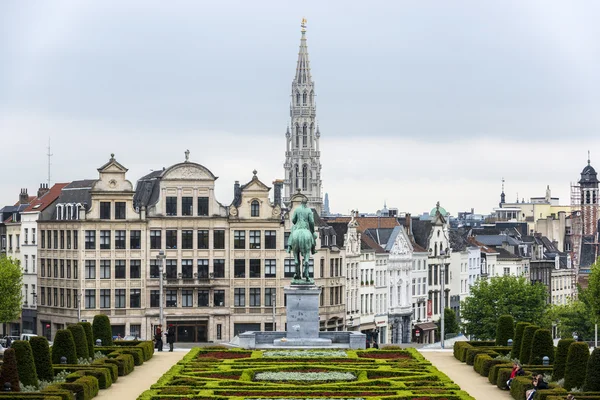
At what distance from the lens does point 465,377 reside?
78.5 metres

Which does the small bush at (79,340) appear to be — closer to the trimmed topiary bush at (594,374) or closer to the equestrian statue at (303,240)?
the equestrian statue at (303,240)

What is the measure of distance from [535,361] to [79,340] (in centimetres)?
2132

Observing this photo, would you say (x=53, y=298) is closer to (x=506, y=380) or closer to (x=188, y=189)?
(x=188, y=189)

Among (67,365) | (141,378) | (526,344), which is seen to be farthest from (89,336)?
(526,344)

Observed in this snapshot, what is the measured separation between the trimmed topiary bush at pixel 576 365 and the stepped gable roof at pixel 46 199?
250 ft

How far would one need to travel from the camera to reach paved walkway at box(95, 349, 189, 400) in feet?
231

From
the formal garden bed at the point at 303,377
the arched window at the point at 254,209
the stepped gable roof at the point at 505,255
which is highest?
the arched window at the point at 254,209

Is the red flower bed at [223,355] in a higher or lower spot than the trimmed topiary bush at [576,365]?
lower

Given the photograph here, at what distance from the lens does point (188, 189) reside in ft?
438

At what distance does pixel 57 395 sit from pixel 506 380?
20.2 metres

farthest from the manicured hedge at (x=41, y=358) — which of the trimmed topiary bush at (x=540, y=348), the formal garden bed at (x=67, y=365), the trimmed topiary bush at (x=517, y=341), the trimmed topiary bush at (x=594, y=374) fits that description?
the trimmed topiary bush at (x=517, y=341)

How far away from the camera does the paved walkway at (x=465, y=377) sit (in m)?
71.0

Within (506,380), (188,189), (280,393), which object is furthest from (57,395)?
(188,189)

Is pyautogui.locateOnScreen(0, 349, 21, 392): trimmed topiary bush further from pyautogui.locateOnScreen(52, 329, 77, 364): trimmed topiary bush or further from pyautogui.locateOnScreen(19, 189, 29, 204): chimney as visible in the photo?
pyautogui.locateOnScreen(19, 189, 29, 204): chimney
